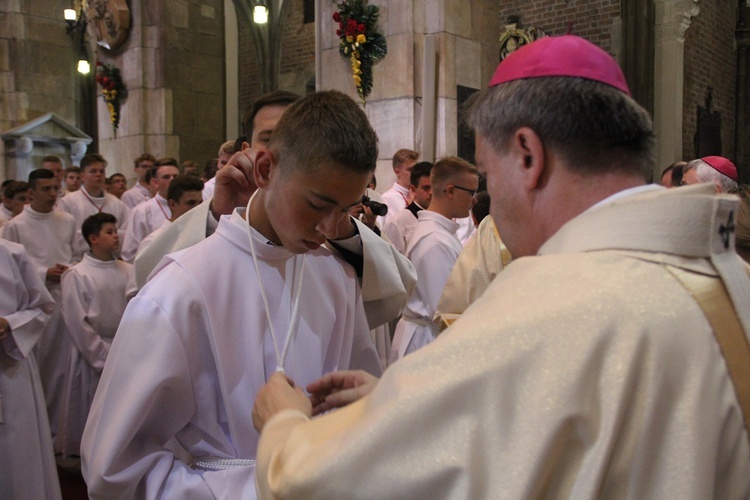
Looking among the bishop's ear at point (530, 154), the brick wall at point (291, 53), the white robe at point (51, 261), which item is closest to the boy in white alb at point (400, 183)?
the white robe at point (51, 261)

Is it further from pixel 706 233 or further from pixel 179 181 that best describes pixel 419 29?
pixel 706 233

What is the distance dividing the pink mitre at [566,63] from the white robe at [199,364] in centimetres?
88

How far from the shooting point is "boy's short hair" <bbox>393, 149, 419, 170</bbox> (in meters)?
6.54

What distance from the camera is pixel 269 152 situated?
71.1 inches

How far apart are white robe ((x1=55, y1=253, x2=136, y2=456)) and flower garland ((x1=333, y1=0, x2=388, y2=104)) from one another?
107 inches

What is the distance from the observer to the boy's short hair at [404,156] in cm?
654

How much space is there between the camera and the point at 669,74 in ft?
41.1

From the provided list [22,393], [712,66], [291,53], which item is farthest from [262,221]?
[291,53]

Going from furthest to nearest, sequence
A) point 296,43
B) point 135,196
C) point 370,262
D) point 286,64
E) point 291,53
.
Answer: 1. point 286,64
2. point 291,53
3. point 296,43
4. point 135,196
5. point 370,262

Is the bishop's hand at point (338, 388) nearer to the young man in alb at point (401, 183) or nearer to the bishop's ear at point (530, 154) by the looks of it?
the bishop's ear at point (530, 154)

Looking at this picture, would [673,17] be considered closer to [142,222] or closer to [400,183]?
[400,183]

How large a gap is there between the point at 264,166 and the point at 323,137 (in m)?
0.19

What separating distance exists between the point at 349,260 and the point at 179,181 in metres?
3.43

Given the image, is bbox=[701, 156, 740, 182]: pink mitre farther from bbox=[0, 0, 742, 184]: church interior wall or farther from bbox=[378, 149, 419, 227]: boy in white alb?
bbox=[0, 0, 742, 184]: church interior wall
